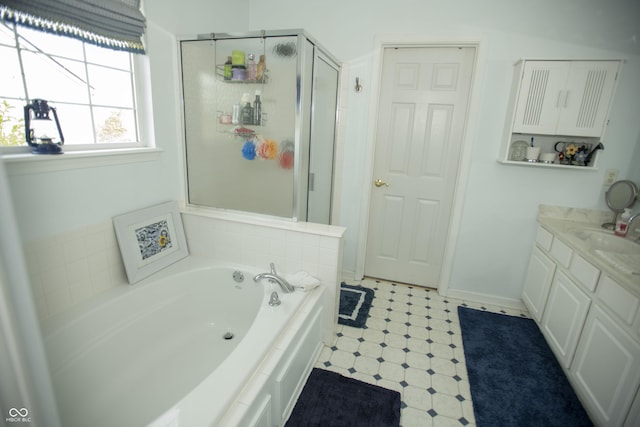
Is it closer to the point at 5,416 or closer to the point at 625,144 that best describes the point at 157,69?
the point at 5,416

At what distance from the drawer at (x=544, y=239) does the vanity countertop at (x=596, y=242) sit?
45 millimetres

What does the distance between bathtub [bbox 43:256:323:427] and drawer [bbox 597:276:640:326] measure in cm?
150

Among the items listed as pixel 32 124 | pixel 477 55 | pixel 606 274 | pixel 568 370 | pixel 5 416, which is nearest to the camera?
pixel 5 416

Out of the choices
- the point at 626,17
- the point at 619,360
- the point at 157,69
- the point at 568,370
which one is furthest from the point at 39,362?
the point at 626,17

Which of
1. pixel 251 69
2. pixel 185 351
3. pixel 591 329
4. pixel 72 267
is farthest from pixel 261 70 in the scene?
pixel 591 329

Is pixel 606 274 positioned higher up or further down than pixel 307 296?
higher up

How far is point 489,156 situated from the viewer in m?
2.53

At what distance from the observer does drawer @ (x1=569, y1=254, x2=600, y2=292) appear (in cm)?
175

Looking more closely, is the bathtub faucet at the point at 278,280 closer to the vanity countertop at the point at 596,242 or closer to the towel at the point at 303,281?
the towel at the point at 303,281

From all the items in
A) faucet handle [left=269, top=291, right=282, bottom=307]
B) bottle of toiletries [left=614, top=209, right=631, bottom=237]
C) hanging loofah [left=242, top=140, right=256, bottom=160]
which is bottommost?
faucet handle [left=269, top=291, right=282, bottom=307]

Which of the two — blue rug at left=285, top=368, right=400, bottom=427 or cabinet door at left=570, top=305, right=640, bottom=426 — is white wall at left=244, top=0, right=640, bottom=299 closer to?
cabinet door at left=570, top=305, right=640, bottom=426

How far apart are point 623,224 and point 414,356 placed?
1.68 meters

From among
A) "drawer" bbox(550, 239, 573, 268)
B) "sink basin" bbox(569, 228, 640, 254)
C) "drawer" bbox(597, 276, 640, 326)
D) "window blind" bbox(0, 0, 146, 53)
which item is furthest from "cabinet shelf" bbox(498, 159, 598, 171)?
"window blind" bbox(0, 0, 146, 53)

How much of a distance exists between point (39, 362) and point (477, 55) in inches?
115
